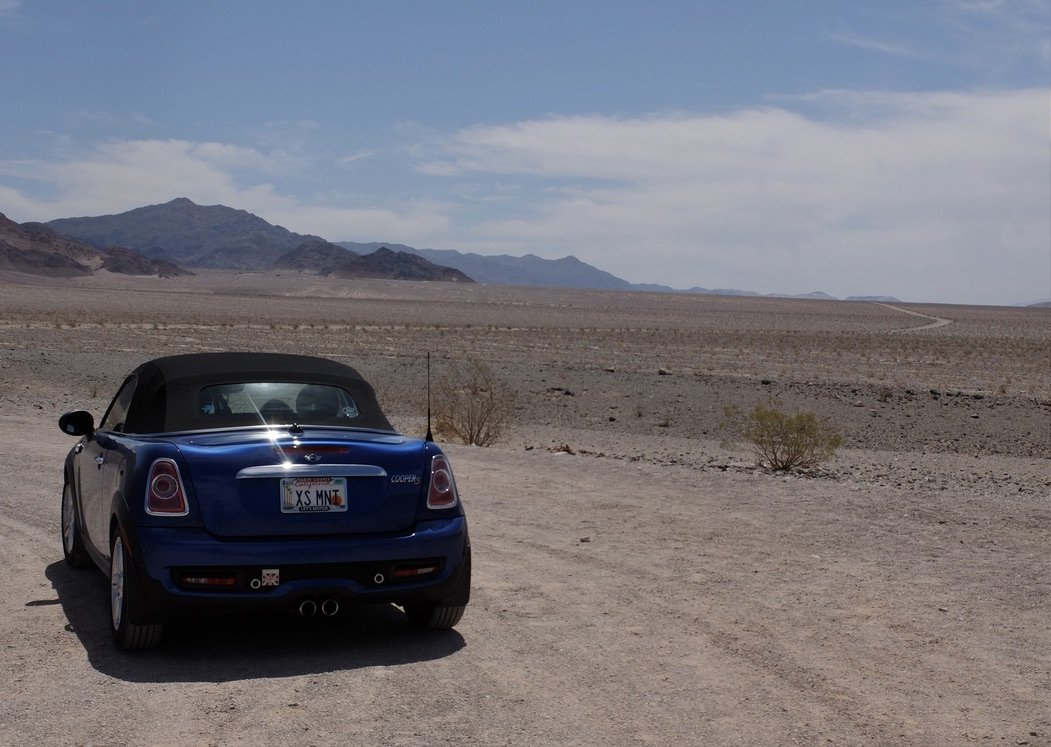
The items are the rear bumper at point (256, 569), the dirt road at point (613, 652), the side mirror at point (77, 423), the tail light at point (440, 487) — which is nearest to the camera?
the dirt road at point (613, 652)

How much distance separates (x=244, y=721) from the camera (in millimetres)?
5219

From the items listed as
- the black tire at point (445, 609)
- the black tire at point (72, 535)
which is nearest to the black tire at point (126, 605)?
the black tire at point (445, 609)

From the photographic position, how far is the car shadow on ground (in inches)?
237

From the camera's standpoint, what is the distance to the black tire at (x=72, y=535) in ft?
26.4

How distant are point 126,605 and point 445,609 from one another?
1.60m

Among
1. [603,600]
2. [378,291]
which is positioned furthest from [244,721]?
[378,291]

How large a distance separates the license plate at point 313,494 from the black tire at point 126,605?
2.65 ft

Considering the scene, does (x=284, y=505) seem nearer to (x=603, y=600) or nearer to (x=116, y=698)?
(x=116, y=698)

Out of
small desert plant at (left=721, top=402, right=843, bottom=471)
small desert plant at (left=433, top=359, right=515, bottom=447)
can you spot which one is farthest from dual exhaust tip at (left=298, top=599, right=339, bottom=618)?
small desert plant at (left=433, top=359, right=515, bottom=447)

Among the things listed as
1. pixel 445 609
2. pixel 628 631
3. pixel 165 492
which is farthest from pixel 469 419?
pixel 165 492

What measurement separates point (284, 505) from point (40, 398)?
60.4ft

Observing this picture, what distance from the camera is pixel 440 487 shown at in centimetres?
647

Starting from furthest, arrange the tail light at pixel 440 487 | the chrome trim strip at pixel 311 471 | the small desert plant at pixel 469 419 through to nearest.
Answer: the small desert plant at pixel 469 419 → the tail light at pixel 440 487 → the chrome trim strip at pixel 311 471

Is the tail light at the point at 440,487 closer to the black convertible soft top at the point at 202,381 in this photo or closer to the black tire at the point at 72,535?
the black convertible soft top at the point at 202,381
